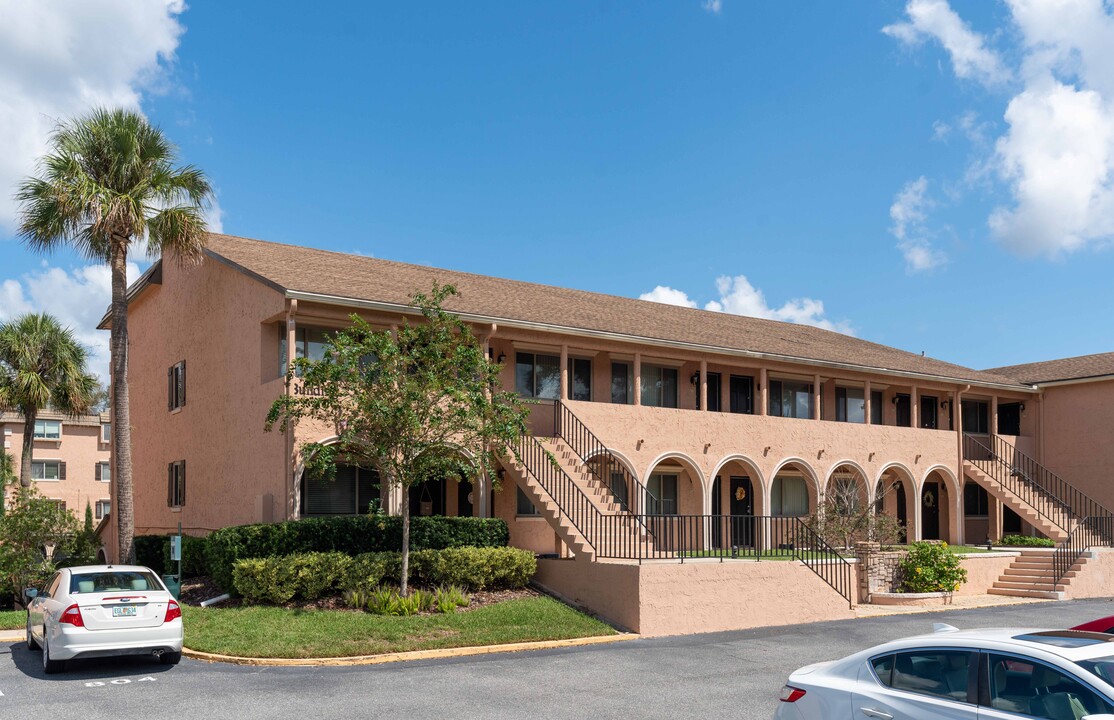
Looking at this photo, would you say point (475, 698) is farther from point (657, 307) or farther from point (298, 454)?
point (657, 307)

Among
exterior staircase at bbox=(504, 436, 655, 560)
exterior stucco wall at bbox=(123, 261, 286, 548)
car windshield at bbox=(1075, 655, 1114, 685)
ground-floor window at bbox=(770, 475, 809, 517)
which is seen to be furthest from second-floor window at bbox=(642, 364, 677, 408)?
car windshield at bbox=(1075, 655, 1114, 685)

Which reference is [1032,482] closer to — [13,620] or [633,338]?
[633,338]

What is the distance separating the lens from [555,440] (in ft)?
75.8

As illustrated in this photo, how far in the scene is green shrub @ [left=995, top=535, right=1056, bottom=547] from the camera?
30.2 m

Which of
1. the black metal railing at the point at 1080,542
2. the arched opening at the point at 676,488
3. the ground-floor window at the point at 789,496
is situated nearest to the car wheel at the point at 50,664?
the arched opening at the point at 676,488

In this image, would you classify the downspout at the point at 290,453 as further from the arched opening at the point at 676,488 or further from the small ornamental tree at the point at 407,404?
the arched opening at the point at 676,488

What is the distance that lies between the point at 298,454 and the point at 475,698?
9483 mm

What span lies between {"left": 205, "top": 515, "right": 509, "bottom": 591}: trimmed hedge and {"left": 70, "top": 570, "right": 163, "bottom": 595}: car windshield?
14.2ft

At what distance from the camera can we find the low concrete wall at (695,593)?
17.7 m

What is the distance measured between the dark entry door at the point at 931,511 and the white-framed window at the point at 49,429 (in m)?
39.0

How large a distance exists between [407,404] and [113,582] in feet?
18.2

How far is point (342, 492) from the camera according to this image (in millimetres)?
22016

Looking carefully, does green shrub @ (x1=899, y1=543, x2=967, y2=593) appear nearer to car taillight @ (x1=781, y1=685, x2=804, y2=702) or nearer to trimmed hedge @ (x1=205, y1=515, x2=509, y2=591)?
trimmed hedge @ (x1=205, y1=515, x2=509, y2=591)

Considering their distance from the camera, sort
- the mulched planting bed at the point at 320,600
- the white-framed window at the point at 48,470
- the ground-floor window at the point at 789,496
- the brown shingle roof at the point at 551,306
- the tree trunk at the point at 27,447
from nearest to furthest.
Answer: the mulched planting bed at the point at 320,600
the brown shingle roof at the point at 551,306
the ground-floor window at the point at 789,496
the tree trunk at the point at 27,447
the white-framed window at the point at 48,470
